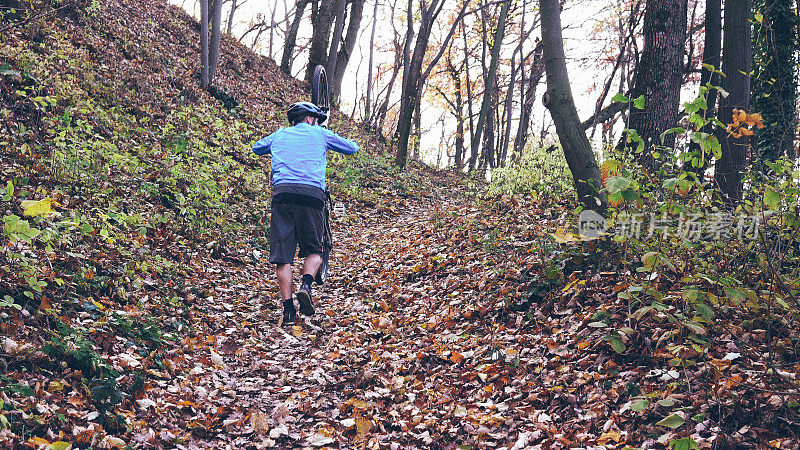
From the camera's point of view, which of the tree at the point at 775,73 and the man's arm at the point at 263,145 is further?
the tree at the point at 775,73

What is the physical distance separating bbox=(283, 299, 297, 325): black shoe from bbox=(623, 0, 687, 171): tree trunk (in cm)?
466

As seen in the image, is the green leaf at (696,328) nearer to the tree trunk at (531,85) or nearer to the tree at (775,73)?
the tree at (775,73)

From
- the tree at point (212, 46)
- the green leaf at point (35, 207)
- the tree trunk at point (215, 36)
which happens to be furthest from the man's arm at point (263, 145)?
the tree trunk at point (215, 36)

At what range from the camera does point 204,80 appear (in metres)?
13.2

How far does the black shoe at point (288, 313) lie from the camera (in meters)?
5.52

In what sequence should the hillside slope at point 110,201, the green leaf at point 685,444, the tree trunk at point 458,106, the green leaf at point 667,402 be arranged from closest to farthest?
1. the green leaf at point 685,444
2. the green leaf at point 667,402
3. the hillside slope at point 110,201
4. the tree trunk at point 458,106

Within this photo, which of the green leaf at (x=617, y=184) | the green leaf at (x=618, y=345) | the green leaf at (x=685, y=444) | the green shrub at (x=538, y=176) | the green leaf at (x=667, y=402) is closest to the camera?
the green leaf at (x=685, y=444)

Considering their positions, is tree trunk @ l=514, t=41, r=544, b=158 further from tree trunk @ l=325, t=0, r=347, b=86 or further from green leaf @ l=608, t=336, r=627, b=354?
green leaf @ l=608, t=336, r=627, b=354

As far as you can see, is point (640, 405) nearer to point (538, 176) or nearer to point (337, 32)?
point (538, 176)

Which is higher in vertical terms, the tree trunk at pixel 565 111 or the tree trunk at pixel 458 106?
the tree trunk at pixel 458 106

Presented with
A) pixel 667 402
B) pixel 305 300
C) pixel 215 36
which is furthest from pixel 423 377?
pixel 215 36

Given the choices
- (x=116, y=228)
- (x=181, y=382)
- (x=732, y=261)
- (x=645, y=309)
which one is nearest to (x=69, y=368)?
(x=181, y=382)

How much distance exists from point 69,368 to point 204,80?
36.8ft

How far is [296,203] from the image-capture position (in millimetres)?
5633
